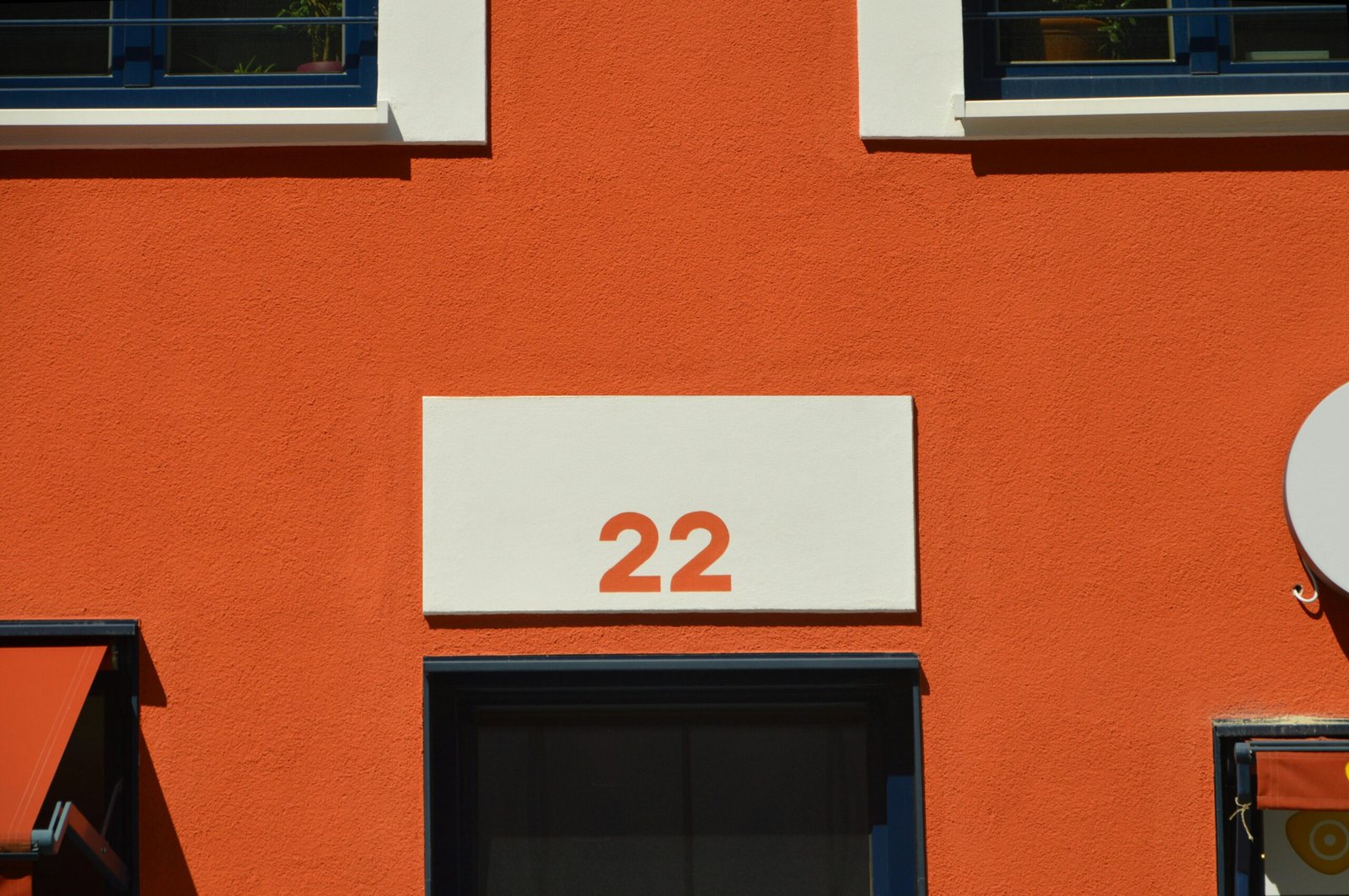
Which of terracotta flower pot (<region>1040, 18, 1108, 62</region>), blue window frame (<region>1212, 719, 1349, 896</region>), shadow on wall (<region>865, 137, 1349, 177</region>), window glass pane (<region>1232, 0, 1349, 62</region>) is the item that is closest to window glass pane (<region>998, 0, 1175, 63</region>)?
terracotta flower pot (<region>1040, 18, 1108, 62</region>)

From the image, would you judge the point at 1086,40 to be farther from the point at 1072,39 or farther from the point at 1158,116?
the point at 1158,116

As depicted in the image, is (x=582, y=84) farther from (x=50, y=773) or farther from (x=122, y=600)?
(x=50, y=773)

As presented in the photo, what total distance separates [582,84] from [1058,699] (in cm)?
259

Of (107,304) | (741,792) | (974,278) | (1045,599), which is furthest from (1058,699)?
(107,304)

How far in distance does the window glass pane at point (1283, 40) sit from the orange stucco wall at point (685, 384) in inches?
17.7

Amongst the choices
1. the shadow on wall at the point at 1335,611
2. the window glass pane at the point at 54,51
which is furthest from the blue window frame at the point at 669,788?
the window glass pane at the point at 54,51

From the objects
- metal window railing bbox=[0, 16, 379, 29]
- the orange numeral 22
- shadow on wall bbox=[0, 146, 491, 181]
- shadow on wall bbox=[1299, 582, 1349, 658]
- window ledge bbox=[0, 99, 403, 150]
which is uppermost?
metal window railing bbox=[0, 16, 379, 29]

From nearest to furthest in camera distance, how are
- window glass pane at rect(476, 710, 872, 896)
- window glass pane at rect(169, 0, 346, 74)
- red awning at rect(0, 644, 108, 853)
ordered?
red awning at rect(0, 644, 108, 853) < window glass pane at rect(476, 710, 872, 896) < window glass pane at rect(169, 0, 346, 74)

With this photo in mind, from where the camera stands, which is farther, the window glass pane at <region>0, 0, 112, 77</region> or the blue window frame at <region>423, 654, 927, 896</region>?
the window glass pane at <region>0, 0, 112, 77</region>

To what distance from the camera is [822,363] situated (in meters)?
4.26

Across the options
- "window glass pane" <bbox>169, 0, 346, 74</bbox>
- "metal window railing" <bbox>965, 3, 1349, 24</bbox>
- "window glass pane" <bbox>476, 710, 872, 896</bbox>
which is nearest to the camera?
"metal window railing" <bbox>965, 3, 1349, 24</bbox>

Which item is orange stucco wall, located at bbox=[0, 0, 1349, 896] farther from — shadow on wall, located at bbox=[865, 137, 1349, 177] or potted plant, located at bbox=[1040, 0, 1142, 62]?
potted plant, located at bbox=[1040, 0, 1142, 62]

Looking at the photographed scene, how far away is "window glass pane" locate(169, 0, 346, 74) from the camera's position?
450 centimetres

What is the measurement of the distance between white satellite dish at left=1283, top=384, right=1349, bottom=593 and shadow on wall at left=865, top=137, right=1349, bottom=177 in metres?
0.80
